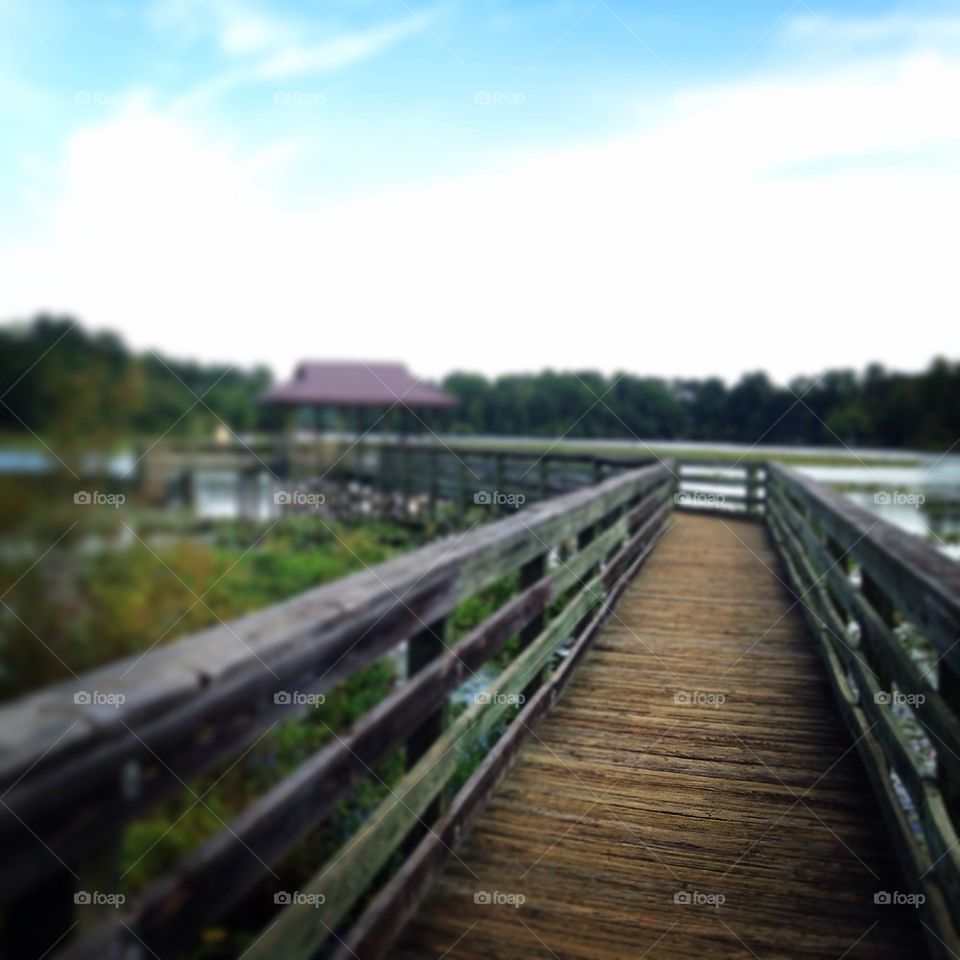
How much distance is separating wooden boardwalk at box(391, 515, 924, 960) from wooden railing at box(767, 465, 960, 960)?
0.44 ft

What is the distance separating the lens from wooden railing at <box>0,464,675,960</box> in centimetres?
87

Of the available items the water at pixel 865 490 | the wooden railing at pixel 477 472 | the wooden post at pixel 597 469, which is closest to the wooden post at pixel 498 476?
the wooden railing at pixel 477 472

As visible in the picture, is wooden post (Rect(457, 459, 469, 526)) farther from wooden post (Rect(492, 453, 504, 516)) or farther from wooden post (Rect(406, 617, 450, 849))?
wooden post (Rect(406, 617, 450, 849))

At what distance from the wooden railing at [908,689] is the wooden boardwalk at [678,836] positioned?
14 centimetres

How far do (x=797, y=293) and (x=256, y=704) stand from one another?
1068 inches

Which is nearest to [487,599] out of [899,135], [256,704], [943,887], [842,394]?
[943,887]

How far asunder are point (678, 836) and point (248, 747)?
1.47m

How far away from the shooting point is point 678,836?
8.63 feet

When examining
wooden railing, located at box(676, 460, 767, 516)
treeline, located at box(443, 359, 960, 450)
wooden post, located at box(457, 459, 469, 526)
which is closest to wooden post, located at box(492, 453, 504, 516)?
wooden post, located at box(457, 459, 469, 526)

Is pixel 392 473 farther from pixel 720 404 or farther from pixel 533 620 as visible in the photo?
pixel 533 620

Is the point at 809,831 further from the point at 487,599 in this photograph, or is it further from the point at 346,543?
the point at 346,543

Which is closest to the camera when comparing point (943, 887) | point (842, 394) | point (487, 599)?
point (943, 887)

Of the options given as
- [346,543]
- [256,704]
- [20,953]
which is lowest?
[346,543]

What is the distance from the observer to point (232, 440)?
21.1m
